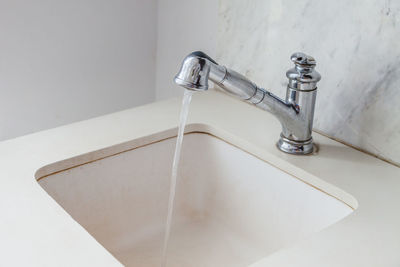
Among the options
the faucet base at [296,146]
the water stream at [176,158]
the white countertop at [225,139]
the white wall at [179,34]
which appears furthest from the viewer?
the white wall at [179,34]

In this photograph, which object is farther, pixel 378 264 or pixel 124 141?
pixel 124 141

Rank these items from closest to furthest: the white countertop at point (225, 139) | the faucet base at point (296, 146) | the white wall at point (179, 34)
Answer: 1. the white countertop at point (225, 139)
2. the faucet base at point (296, 146)
3. the white wall at point (179, 34)

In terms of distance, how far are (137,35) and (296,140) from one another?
0.66 m

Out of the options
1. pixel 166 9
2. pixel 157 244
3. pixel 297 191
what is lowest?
pixel 157 244

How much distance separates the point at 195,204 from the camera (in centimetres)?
101

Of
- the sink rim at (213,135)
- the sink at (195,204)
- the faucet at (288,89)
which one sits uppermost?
the faucet at (288,89)

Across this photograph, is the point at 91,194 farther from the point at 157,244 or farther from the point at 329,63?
the point at 329,63

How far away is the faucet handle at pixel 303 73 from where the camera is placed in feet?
2.67

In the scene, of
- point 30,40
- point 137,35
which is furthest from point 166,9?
point 30,40

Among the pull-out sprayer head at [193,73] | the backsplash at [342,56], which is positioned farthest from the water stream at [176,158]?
the backsplash at [342,56]

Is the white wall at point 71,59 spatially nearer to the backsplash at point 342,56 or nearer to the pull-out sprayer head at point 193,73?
the backsplash at point 342,56

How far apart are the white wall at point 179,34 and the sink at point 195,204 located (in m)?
0.32

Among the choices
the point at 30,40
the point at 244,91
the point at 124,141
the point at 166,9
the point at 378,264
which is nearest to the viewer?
the point at 378,264

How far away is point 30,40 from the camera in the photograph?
48.3 inches
